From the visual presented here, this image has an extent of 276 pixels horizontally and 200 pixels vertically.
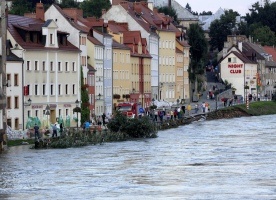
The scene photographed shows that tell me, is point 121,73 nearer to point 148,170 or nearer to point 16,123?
point 16,123

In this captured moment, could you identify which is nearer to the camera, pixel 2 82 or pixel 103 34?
pixel 2 82

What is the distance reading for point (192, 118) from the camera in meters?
137

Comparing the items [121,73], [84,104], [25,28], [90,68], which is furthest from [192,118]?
[25,28]

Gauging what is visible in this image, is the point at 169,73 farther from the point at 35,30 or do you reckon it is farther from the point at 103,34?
the point at 35,30

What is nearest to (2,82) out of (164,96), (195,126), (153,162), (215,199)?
(153,162)

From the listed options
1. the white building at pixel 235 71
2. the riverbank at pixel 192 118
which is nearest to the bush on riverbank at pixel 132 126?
the riverbank at pixel 192 118

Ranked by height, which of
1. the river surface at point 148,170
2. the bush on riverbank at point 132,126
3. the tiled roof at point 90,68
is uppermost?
the tiled roof at point 90,68

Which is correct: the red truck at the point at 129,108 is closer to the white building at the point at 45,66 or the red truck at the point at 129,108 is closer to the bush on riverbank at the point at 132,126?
the white building at the point at 45,66

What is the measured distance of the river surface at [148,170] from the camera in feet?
198

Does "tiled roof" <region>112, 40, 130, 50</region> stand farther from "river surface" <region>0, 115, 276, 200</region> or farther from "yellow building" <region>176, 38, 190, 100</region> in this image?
"river surface" <region>0, 115, 276, 200</region>

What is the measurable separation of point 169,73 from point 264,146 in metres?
76.8

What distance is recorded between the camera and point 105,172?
71250 millimetres

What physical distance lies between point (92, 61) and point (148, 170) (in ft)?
184

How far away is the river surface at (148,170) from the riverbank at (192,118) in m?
1.37
